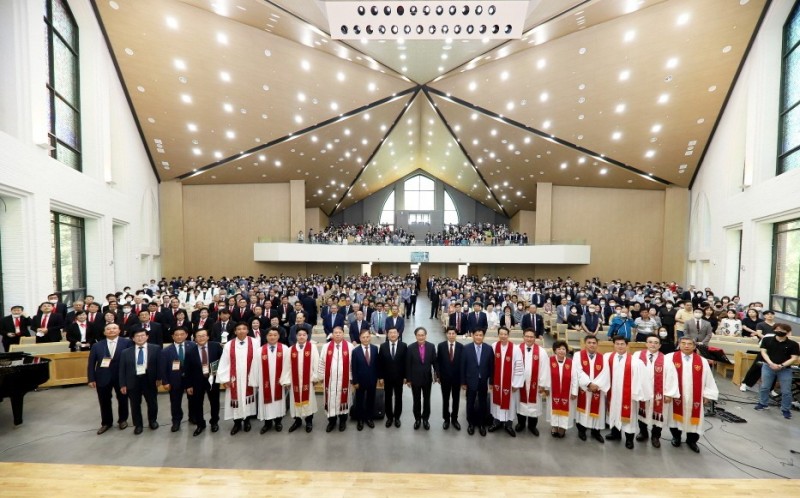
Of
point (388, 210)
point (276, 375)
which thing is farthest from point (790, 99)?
point (388, 210)

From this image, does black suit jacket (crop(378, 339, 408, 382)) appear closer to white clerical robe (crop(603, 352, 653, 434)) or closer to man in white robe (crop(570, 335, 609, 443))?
man in white robe (crop(570, 335, 609, 443))

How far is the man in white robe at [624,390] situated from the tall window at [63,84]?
567 inches

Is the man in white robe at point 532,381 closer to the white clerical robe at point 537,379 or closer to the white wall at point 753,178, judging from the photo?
the white clerical robe at point 537,379

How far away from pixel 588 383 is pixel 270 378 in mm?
4205

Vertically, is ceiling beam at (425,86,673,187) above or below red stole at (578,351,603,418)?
above

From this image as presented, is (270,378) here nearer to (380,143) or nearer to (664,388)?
(664,388)

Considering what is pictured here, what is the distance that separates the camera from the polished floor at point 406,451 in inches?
169

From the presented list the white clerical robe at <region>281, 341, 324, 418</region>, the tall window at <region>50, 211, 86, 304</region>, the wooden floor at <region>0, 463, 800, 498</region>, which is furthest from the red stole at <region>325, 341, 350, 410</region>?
the tall window at <region>50, 211, 86, 304</region>

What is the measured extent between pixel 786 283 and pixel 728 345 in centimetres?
608

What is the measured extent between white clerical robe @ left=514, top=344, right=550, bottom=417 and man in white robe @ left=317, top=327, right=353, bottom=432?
2.38 metres

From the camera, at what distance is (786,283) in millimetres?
11359

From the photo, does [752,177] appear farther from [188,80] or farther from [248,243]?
[248,243]

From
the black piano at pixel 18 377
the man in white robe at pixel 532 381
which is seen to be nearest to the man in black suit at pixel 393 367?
the man in white robe at pixel 532 381

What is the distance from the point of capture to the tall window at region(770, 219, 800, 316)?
10906mm
